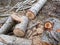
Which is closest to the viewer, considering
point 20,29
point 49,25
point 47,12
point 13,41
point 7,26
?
point 13,41

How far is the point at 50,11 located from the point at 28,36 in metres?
2.03

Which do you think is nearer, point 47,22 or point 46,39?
point 46,39

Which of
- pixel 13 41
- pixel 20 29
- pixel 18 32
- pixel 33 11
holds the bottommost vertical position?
pixel 13 41

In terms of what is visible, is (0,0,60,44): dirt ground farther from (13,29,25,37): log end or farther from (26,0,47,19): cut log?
(13,29,25,37): log end

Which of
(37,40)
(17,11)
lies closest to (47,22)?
(37,40)

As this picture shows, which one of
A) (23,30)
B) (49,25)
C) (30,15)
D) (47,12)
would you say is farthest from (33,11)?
(49,25)

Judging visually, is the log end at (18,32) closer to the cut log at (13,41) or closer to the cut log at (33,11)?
the cut log at (13,41)

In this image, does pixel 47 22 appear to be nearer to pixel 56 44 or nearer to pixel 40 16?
pixel 56 44

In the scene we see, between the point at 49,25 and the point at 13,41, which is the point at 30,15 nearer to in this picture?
the point at 49,25

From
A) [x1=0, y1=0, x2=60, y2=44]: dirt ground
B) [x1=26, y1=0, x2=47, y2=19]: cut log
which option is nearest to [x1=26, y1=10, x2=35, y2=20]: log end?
[x1=26, y1=0, x2=47, y2=19]: cut log

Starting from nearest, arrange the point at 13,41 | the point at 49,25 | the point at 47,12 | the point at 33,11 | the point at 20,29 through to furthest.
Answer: the point at 13,41
the point at 49,25
the point at 20,29
the point at 33,11
the point at 47,12

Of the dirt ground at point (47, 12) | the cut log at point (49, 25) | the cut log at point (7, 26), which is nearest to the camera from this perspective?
the cut log at point (49, 25)

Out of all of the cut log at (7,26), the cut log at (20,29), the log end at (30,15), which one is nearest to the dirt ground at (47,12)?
the log end at (30,15)

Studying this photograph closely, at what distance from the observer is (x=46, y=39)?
17.3ft
